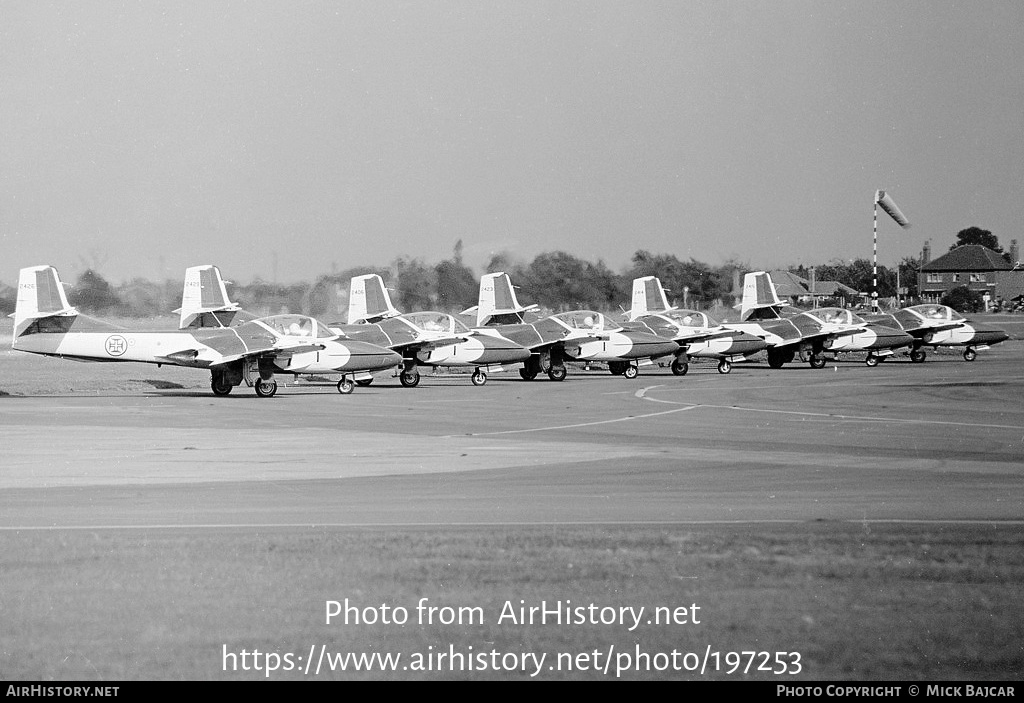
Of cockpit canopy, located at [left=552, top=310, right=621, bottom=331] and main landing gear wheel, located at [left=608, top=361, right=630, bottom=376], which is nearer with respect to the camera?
cockpit canopy, located at [left=552, top=310, right=621, bottom=331]

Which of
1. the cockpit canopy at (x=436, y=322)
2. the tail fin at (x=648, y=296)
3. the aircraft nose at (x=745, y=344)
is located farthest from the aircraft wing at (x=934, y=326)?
the cockpit canopy at (x=436, y=322)

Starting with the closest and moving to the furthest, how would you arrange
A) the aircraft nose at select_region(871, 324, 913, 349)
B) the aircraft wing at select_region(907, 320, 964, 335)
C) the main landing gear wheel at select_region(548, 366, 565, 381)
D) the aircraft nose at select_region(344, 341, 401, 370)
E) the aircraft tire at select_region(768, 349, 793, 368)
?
the aircraft nose at select_region(344, 341, 401, 370) < the main landing gear wheel at select_region(548, 366, 565, 381) < the aircraft nose at select_region(871, 324, 913, 349) < the aircraft tire at select_region(768, 349, 793, 368) < the aircraft wing at select_region(907, 320, 964, 335)

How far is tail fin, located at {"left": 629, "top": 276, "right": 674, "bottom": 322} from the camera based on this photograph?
45.7 meters

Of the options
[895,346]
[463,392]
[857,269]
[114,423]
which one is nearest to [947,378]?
[895,346]

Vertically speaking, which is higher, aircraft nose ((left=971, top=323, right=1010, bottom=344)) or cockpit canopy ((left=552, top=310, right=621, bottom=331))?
cockpit canopy ((left=552, top=310, right=621, bottom=331))

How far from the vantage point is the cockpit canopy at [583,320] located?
123ft

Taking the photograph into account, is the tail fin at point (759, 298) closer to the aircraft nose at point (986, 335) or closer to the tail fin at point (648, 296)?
the tail fin at point (648, 296)

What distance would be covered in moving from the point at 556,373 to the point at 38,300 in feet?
52.2

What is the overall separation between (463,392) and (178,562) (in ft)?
75.8

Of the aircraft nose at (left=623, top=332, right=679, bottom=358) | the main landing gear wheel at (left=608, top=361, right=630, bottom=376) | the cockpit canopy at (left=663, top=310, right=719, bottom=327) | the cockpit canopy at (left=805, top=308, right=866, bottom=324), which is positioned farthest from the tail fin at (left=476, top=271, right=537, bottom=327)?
the cockpit canopy at (left=805, top=308, right=866, bottom=324)

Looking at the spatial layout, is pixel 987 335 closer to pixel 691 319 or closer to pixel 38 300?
pixel 691 319

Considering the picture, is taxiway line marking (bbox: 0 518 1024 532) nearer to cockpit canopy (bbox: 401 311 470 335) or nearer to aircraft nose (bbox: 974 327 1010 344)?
cockpit canopy (bbox: 401 311 470 335)

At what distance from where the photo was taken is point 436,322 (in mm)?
34750

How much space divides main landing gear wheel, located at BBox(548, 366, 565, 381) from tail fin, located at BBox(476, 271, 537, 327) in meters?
2.42
